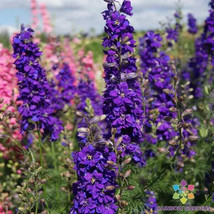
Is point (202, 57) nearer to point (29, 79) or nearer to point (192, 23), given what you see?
point (192, 23)

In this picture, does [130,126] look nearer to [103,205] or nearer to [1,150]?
Answer: [103,205]

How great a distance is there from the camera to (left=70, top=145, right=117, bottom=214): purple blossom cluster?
95.0 inches

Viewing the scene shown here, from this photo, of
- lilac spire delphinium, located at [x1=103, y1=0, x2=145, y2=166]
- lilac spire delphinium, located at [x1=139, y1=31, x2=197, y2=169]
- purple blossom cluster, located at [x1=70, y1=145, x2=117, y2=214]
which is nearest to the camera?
purple blossom cluster, located at [x1=70, y1=145, x2=117, y2=214]

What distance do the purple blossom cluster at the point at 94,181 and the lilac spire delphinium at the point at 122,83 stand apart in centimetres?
39

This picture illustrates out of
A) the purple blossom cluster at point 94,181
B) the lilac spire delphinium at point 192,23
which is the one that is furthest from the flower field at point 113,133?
the lilac spire delphinium at point 192,23

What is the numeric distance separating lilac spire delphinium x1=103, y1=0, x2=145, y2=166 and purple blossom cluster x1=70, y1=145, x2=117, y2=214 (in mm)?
395

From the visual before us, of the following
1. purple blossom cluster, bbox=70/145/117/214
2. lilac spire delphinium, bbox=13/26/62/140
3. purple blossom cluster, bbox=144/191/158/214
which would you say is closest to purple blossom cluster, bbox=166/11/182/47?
lilac spire delphinium, bbox=13/26/62/140

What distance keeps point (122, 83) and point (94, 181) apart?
871 mm

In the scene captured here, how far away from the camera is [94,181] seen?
8.04 feet

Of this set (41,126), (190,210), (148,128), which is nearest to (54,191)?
(41,126)

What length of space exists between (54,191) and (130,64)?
2120 millimetres

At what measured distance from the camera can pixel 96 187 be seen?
96.2 inches

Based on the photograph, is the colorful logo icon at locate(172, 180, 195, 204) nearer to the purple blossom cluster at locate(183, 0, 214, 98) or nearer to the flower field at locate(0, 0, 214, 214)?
the flower field at locate(0, 0, 214, 214)

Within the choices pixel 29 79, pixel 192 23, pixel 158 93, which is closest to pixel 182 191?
pixel 158 93
